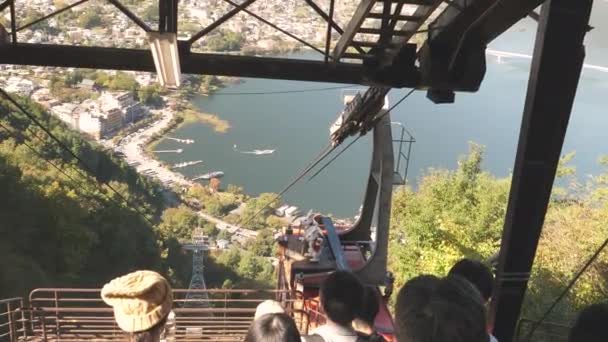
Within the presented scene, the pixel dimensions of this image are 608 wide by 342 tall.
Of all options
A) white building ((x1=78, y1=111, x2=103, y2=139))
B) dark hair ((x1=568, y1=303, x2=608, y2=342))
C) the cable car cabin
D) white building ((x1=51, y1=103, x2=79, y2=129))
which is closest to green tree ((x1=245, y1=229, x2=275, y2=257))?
white building ((x1=78, y1=111, x2=103, y2=139))

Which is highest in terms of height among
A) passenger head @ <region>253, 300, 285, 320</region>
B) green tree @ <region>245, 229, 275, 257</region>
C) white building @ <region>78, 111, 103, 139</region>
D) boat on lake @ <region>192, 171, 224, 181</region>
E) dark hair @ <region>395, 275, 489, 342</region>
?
Result: dark hair @ <region>395, 275, 489, 342</region>

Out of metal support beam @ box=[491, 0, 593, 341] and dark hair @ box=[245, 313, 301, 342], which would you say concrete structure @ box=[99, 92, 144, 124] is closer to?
metal support beam @ box=[491, 0, 593, 341]

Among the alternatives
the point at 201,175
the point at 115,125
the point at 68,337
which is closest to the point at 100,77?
the point at 115,125

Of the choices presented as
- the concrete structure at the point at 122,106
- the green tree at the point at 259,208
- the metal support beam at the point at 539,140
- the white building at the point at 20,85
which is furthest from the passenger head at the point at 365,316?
the concrete structure at the point at 122,106

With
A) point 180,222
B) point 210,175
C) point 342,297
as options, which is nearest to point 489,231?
point 342,297

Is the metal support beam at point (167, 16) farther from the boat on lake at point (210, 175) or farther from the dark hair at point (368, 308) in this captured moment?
the boat on lake at point (210, 175)

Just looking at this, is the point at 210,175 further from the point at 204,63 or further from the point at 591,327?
the point at 591,327
